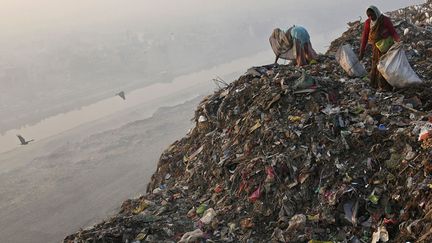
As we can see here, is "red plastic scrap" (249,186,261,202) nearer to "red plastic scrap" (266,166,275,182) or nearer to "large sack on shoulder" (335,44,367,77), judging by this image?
"red plastic scrap" (266,166,275,182)

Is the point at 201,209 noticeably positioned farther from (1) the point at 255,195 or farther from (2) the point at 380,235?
(2) the point at 380,235

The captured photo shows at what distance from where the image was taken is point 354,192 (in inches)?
167

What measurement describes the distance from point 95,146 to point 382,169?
45.9 feet

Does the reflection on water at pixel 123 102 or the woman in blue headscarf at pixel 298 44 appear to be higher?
the woman in blue headscarf at pixel 298 44

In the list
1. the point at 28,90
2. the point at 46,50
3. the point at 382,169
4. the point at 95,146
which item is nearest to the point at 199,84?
the point at 95,146

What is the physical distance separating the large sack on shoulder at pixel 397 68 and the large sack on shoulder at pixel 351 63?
907mm

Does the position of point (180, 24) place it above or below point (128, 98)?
above

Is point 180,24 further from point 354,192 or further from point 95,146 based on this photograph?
point 354,192

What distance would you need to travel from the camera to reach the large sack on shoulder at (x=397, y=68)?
5.10 m

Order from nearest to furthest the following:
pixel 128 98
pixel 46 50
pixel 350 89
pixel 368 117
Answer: pixel 368 117 < pixel 350 89 < pixel 128 98 < pixel 46 50

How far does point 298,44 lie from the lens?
291 inches

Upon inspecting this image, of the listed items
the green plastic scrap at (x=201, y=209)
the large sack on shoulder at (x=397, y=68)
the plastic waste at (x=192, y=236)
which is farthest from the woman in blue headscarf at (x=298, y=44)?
the plastic waste at (x=192, y=236)

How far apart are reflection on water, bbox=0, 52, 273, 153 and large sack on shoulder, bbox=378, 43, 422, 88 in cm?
1670

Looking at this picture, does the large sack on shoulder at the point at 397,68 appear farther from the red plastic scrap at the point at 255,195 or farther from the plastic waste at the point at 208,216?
the plastic waste at the point at 208,216
